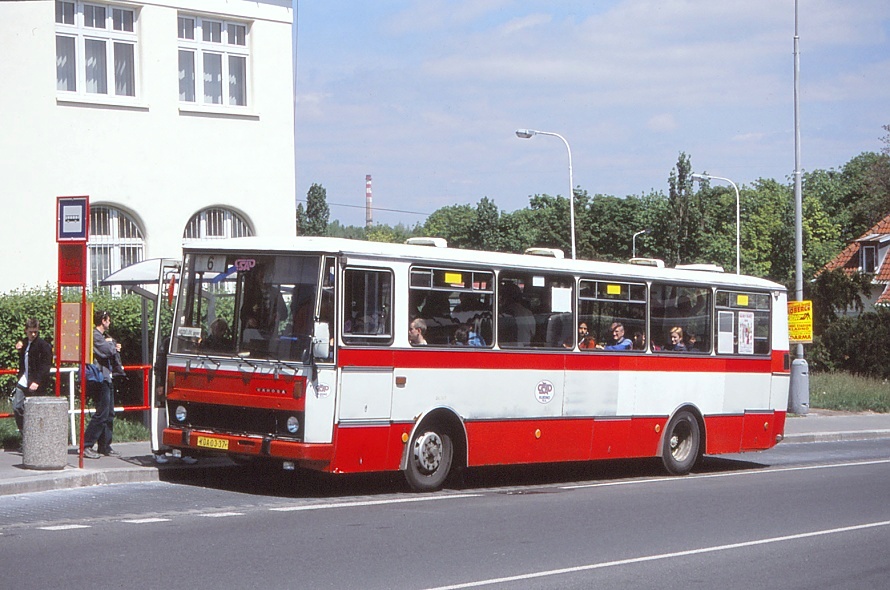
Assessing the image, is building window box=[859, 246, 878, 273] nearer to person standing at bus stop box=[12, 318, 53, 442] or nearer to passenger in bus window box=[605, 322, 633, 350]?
passenger in bus window box=[605, 322, 633, 350]

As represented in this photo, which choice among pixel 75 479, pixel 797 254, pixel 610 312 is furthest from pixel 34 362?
pixel 797 254

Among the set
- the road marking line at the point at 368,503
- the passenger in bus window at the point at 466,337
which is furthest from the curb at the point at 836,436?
the road marking line at the point at 368,503

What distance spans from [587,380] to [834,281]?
99.8 ft

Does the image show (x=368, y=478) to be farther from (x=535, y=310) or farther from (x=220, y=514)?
(x=220, y=514)

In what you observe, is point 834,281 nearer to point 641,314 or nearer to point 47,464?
point 641,314

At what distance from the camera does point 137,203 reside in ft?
82.0

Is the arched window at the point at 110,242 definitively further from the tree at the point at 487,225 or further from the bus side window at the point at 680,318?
the tree at the point at 487,225

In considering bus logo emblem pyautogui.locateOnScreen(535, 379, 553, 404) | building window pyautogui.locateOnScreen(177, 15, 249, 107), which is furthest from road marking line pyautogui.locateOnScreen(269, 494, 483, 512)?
building window pyautogui.locateOnScreen(177, 15, 249, 107)


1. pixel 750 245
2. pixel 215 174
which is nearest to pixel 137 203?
pixel 215 174

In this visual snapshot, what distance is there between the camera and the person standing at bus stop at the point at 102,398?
1586 centimetres

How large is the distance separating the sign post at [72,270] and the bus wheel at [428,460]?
147 inches

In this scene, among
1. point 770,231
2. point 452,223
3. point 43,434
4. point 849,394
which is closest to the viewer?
point 43,434

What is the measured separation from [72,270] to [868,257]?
222 feet

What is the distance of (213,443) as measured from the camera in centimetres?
1373
